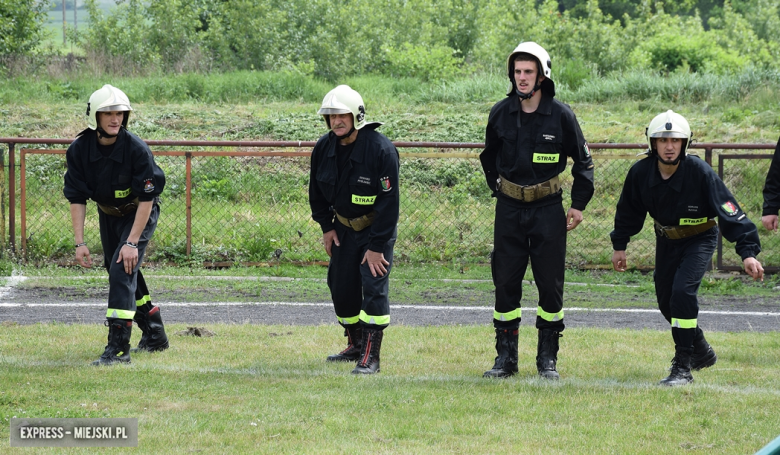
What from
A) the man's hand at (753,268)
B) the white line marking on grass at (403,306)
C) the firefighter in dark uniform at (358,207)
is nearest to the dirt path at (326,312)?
the white line marking on grass at (403,306)

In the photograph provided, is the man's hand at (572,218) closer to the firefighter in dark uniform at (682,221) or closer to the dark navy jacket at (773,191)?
the firefighter in dark uniform at (682,221)

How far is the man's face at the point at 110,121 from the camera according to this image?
21.9 feet

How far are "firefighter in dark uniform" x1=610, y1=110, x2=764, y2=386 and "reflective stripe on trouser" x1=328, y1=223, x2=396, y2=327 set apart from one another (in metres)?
1.93

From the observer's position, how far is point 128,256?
670 centimetres

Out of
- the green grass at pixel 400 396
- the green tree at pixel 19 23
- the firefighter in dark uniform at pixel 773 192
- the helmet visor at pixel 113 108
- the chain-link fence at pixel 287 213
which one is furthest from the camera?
the green tree at pixel 19 23

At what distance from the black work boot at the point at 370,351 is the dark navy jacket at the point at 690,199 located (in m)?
2.07

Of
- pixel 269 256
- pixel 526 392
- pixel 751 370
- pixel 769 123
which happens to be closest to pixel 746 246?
pixel 751 370

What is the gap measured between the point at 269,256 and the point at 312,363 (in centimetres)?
531

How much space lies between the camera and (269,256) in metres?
12.1

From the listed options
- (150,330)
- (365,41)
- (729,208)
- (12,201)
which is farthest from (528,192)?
(365,41)

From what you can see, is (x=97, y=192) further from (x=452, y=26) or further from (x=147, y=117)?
(x=452, y=26)

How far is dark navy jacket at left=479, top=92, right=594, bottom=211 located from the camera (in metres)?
6.33

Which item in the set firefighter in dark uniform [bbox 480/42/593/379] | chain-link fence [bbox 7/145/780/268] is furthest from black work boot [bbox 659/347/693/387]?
chain-link fence [bbox 7/145/780/268]

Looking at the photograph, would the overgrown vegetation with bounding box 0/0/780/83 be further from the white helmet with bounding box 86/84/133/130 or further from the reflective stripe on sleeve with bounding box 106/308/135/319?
the reflective stripe on sleeve with bounding box 106/308/135/319
